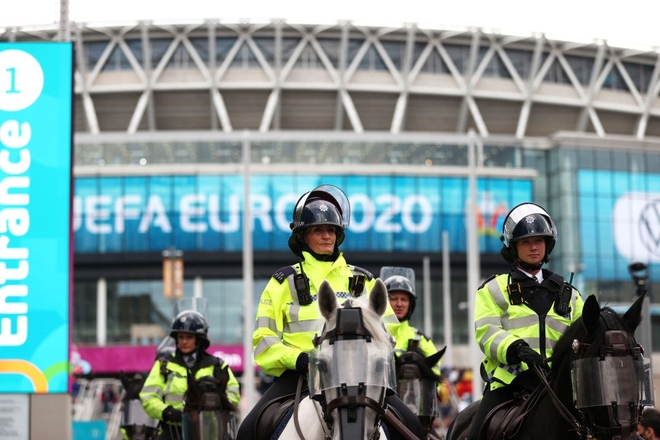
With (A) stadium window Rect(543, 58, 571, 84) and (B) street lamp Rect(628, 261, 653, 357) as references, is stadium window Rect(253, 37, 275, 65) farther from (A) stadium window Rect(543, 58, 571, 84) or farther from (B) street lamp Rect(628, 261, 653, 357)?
(B) street lamp Rect(628, 261, 653, 357)

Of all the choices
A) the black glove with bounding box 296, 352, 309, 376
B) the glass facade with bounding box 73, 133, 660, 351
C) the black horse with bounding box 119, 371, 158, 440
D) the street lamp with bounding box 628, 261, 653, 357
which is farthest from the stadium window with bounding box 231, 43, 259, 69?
the black glove with bounding box 296, 352, 309, 376

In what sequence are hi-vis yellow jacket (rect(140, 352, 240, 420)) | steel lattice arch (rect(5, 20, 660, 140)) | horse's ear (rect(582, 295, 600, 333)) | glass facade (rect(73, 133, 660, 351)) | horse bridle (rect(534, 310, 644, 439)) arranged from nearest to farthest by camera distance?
1. horse bridle (rect(534, 310, 644, 439))
2. horse's ear (rect(582, 295, 600, 333))
3. hi-vis yellow jacket (rect(140, 352, 240, 420))
4. glass facade (rect(73, 133, 660, 351))
5. steel lattice arch (rect(5, 20, 660, 140))

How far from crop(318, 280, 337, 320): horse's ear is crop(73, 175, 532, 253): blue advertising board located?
226ft

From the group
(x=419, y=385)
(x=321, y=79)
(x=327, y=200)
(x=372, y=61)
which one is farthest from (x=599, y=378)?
(x=372, y=61)

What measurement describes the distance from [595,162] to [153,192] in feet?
92.1

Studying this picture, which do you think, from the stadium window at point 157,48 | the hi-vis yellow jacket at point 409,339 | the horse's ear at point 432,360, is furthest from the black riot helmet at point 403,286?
the stadium window at point 157,48

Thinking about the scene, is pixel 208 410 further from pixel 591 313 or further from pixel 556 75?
pixel 556 75

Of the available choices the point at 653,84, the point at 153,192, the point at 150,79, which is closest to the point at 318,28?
the point at 150,79

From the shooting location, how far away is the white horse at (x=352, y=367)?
6688 millimetres

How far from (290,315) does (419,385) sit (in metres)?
4.94

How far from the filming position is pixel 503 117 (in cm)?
9206

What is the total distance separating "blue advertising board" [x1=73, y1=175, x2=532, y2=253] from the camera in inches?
3019

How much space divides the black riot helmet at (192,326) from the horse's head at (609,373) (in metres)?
7.51

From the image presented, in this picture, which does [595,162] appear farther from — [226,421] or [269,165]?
[226,421]
